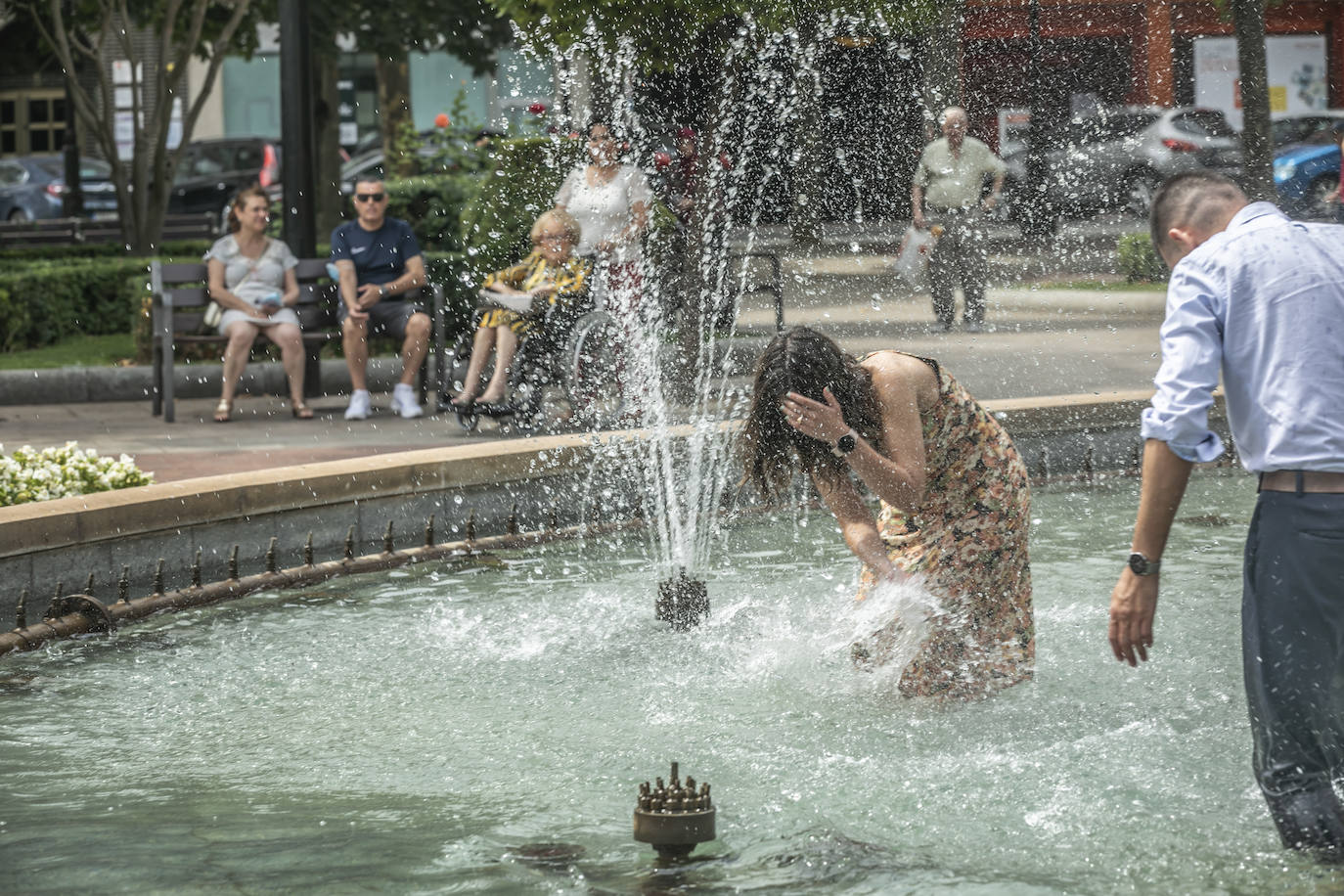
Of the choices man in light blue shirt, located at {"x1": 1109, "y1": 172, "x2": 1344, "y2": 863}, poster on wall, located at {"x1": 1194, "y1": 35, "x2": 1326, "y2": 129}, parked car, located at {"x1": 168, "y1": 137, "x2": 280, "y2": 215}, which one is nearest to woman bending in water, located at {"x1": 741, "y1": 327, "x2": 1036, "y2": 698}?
man in light blue shirt, located at {"x1": 1109, "y1": 172, "x2": 1344, "y2": 863}

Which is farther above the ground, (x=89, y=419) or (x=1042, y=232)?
(x=1042, y=232)

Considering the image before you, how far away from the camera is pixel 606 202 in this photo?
9859 mm

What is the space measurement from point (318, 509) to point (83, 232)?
16.2 meters

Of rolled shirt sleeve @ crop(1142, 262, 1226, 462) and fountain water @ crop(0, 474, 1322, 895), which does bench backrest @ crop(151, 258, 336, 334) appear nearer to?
fountain water @ crop(0, 474, 1322, 895)

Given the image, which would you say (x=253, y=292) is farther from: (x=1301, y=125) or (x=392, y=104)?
(x=1301, y=125)

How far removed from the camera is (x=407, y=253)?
415 inches

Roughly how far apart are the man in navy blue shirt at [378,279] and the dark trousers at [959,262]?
4386 mm

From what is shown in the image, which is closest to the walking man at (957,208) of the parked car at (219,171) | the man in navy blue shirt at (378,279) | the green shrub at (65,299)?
the man in navy blue shirt at (378,279)

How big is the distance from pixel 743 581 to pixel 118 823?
2877 millimetres

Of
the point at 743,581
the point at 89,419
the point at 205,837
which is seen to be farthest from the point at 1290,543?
the point at 89,419

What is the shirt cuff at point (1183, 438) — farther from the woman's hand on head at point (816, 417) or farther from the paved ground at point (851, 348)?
the paved ground at point (851, 348)

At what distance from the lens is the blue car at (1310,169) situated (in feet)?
68.1

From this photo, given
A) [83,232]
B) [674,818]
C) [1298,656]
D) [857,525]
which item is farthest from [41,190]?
[1298,656]

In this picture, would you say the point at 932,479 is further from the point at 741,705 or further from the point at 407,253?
the point at 407,253
